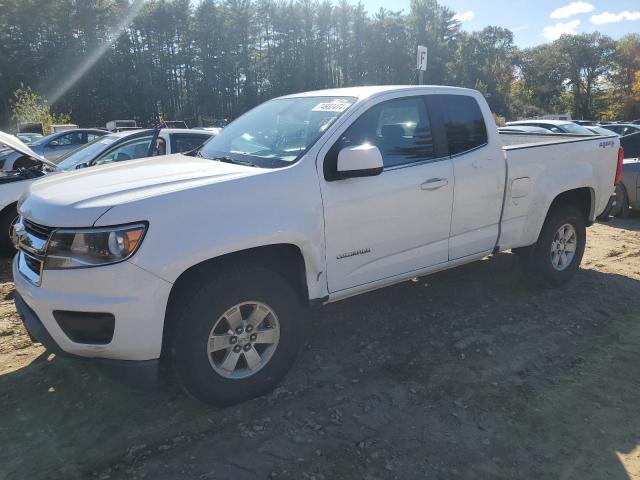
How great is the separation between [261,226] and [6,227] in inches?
190

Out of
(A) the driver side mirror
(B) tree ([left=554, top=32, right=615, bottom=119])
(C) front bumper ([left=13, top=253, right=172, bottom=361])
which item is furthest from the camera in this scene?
(B) tree ([left=554, top=32, right=615, bottom=119])

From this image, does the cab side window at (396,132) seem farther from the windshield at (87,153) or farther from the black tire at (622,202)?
the black tire at (622,202)

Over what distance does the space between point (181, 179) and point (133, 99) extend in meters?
61.2

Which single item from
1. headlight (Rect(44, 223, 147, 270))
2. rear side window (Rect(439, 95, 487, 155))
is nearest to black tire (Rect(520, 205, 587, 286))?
rear side window (Rect(439, 95, 487, 155))

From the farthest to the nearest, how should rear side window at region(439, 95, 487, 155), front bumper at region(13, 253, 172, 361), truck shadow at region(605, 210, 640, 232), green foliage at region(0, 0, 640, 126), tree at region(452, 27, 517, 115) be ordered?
tree at region(452, 27, 517, 115) → green foliage at region(0, 0, 640, 126) → truck shadow at region(605, 210, 640, 232) → rear side window at region(439, 95, 487, 155) → front bumper at region(13, 253, 172, 361)

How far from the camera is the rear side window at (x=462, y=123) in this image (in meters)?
4.26

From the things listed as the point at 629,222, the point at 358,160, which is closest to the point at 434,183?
the point at 358,160

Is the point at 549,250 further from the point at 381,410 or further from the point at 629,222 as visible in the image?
the point at 629,222

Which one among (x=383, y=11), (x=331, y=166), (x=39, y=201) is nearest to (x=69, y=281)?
(x=39, y=201)

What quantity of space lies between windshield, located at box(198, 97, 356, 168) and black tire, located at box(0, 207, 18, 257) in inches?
141

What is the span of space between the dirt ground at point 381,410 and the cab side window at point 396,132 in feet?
4.80

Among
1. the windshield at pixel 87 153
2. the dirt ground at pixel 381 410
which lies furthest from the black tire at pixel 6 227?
the dirt ground at pixel 381 410

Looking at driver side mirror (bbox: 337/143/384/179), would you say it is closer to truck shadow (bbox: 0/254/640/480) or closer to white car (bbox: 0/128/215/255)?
truck shadow (bbox: 0/254/640/480)

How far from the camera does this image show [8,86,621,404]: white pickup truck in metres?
2.73
